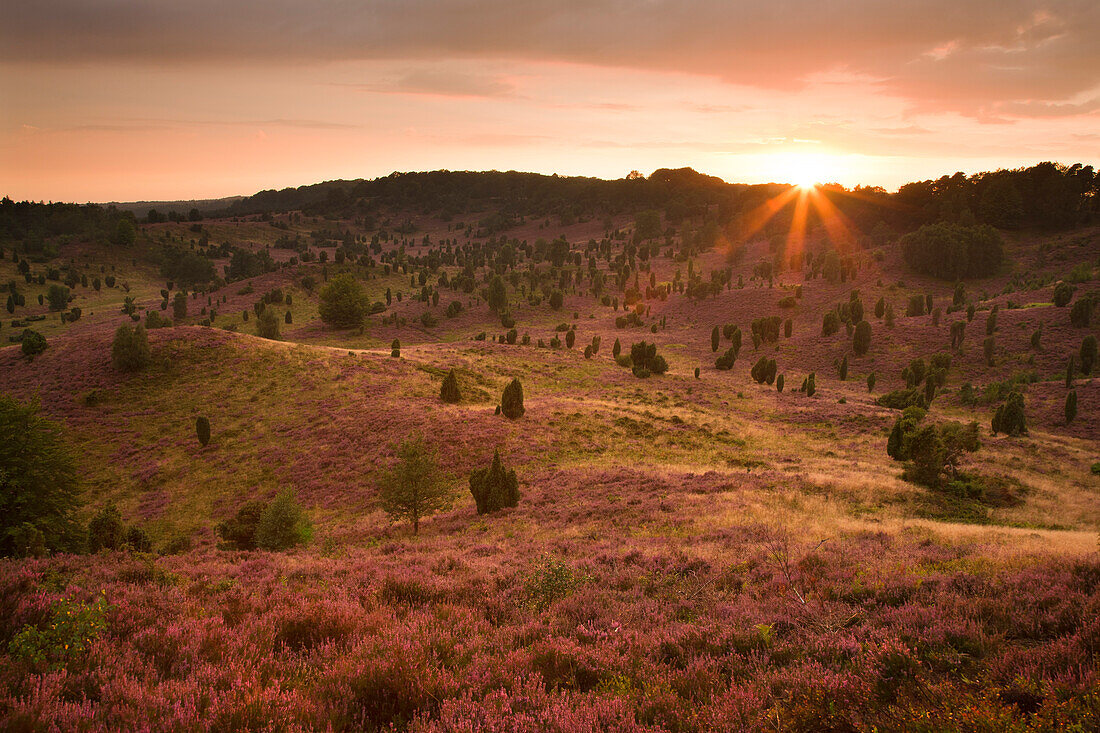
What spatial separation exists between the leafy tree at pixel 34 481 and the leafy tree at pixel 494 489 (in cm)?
1361

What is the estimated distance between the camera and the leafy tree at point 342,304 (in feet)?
267

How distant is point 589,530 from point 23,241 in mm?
188927

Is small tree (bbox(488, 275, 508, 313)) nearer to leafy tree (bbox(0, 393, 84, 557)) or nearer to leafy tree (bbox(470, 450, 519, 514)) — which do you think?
leafy tree (bbox(470, 450, 519, 514))

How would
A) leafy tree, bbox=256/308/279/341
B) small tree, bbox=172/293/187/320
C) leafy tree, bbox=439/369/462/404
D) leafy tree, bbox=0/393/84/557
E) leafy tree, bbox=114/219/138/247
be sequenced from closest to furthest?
leafy tree, bbox=0/393/84/557 < leafy tree, bbox=439/369/462/404 < leafy tree, bbox=256/308/279/341 < small tree, bbox=172/293/187/320 < leafy tree, bbox=114/219/138/247

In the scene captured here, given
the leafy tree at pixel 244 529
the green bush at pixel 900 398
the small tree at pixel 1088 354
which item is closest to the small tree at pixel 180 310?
the leafy tree at pixel 244 529

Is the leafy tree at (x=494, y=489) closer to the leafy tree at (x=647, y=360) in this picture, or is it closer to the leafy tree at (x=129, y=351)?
the leafy tree at (x=647, y=360)

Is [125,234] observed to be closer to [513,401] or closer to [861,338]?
[513,401]

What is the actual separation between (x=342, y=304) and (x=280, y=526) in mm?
67994

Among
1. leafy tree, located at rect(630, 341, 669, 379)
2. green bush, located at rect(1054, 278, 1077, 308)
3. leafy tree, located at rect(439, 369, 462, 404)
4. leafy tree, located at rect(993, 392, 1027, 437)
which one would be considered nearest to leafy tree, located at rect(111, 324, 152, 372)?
leafy tree, located at rect(439, 369, 462, 404)

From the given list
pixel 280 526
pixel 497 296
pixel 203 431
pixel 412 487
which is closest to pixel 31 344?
pixel 203 431

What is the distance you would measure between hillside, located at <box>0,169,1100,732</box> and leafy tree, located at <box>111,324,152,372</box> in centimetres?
89

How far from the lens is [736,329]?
249ft

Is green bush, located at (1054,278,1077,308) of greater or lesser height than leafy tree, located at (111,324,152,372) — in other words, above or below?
above

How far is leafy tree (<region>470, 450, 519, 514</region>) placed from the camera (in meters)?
22.4
